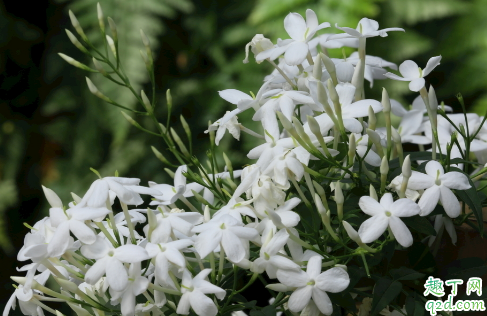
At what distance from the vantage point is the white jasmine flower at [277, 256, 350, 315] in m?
0.28

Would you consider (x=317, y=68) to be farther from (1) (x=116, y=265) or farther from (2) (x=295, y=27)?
(1) (x=116, y=265)

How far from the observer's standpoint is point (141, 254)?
27cm

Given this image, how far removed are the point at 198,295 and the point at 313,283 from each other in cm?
7

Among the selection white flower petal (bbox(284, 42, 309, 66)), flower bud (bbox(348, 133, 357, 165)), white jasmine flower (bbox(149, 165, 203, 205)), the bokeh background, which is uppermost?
white flower petal (bbox(284, 42, 309, 66))

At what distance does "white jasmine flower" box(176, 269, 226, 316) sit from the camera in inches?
10.8

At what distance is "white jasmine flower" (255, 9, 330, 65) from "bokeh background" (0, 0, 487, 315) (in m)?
0.68

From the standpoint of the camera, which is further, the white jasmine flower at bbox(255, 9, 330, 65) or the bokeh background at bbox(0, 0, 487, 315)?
the bokeh background at bbox(0, 0, 487, 315)

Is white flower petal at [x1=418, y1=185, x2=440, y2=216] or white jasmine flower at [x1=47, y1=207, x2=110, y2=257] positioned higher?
white jasmine flower at [x1=47, y1=207, x2=110, y2=257]

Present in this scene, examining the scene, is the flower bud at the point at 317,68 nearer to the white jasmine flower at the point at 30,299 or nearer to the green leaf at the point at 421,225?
the green leaf at the point at 421,225

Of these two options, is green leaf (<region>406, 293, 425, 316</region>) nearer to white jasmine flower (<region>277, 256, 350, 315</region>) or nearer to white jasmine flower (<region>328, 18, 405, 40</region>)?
white jasmine flower (<region>277, 256, 350, 315</region>)

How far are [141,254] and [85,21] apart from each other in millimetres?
994

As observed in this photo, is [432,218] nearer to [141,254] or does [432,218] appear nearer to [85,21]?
[141,254]

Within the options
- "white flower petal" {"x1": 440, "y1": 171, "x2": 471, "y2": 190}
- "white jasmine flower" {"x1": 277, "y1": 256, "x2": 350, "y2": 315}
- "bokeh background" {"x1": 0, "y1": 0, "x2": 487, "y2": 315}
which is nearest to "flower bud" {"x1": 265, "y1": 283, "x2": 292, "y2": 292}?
"white jasmine flower" {"x1": 277, "y1": 256, "x2": 350, "y2": 315}

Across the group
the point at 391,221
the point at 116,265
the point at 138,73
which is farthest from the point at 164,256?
the point at 138,73
